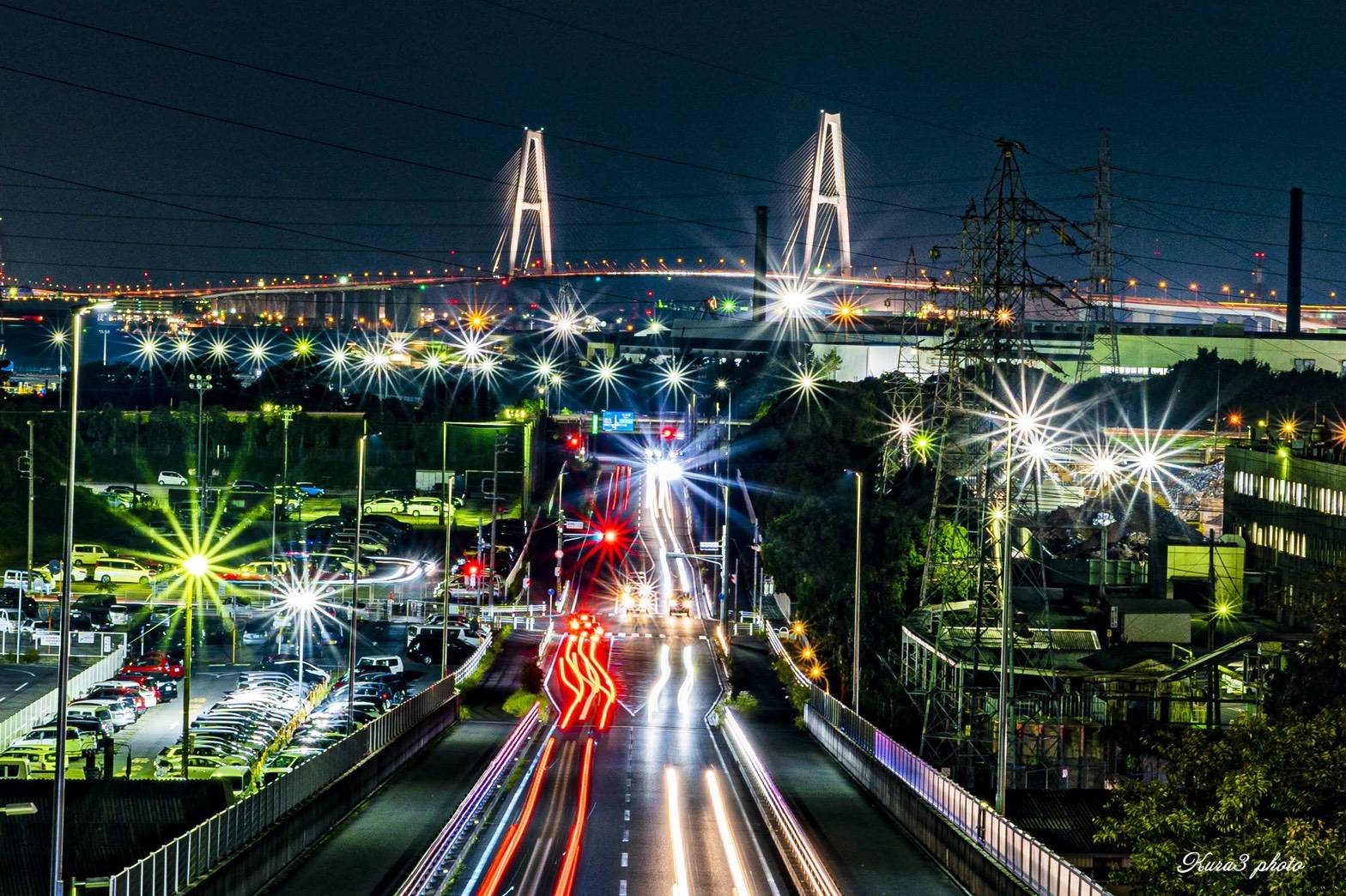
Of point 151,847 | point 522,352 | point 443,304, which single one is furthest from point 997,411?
point 443,304

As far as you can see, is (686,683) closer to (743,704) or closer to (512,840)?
(743,704)

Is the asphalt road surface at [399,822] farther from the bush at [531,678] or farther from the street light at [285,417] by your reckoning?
the street light at [285,417]

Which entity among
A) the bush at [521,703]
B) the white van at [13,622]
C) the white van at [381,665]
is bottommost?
the bush at [521,703]

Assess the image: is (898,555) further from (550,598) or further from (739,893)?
(739,893)

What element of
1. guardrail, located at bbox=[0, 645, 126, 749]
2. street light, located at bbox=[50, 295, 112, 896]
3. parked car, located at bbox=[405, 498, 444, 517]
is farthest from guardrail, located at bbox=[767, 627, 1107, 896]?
parked car, located at bbox=[405, 498, 444, 517]

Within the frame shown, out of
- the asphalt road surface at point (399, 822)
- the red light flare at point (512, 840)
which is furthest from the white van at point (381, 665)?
the red light flare at point (512, 840)

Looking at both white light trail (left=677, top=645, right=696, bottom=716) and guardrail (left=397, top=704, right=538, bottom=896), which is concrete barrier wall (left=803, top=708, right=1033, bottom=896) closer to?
guardrail (left=397, top=704, right=538, bottom=896)
